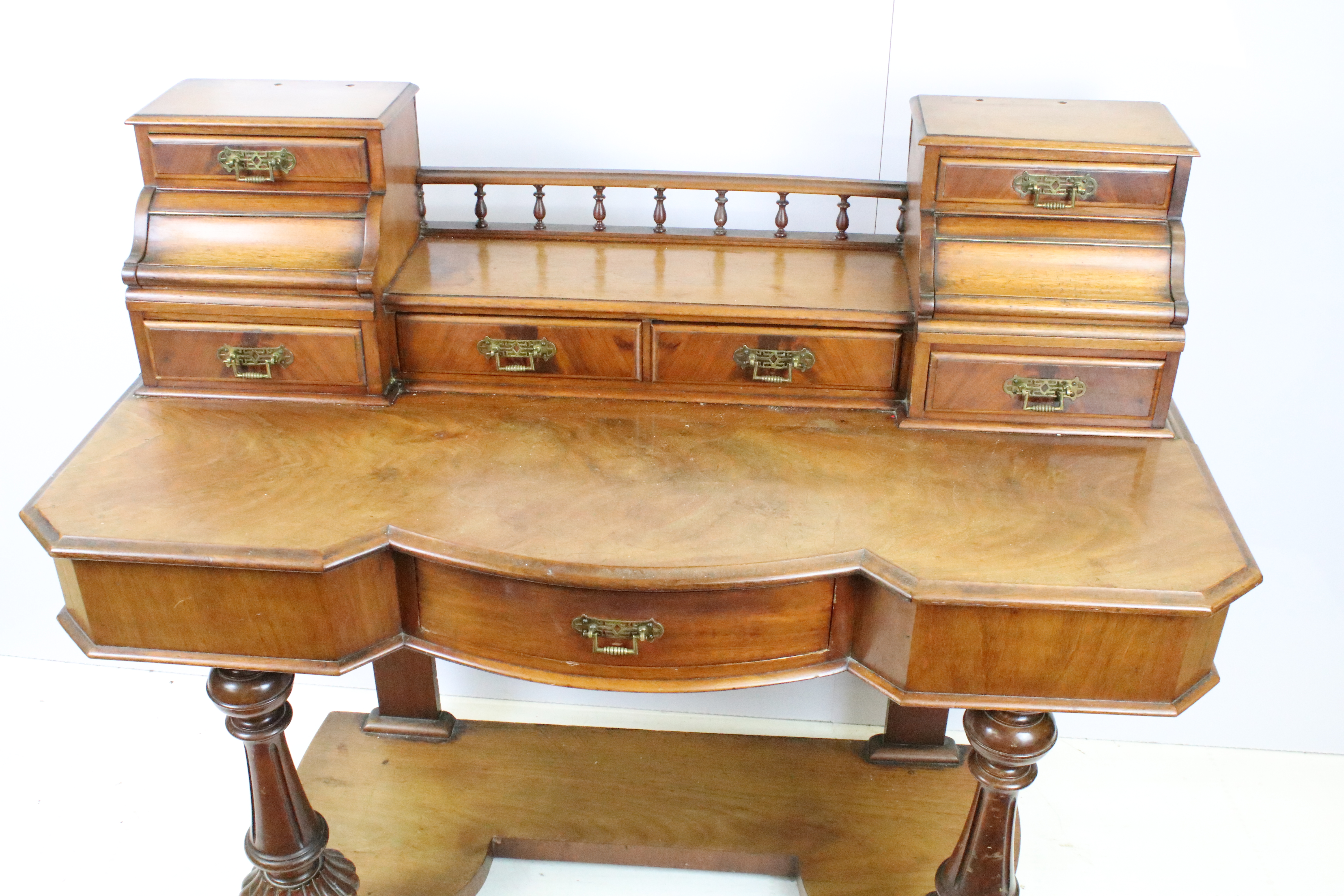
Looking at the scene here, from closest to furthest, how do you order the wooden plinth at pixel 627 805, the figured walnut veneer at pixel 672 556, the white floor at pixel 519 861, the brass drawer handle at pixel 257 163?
the figured walnut veneer at pixel 672 556
the brass drawer handle at pixel 257 163
the wooden plinth at pixel 627 805
the white floor at pixel 519 861

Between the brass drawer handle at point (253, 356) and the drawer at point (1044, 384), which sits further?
the brass drawer handle at point (253, 356)

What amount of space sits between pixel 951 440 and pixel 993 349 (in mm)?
181

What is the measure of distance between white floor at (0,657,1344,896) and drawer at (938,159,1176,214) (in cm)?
157

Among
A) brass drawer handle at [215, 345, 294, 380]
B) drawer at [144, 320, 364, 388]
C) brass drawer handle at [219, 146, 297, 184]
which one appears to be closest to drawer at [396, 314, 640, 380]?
drawer at [144, 320, 364, 388]

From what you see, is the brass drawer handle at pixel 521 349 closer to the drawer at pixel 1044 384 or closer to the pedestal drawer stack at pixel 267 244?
the pedestal drawer stack at pixel 267 244

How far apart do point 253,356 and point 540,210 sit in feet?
2.17

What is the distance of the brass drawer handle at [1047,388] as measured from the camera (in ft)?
7.08

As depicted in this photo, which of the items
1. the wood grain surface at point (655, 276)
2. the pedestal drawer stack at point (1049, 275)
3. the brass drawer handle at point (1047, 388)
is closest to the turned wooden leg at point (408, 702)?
the wood grain surface at point (655, 276)

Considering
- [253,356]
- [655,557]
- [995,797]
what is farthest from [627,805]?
[253,356]

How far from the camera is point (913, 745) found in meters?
2.89

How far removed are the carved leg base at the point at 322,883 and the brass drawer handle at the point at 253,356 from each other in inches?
39.4

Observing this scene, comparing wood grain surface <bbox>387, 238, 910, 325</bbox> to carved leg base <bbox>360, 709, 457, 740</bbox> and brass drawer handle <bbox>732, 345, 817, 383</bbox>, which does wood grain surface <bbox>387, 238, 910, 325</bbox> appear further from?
carved leg base <bbox>360, 709, 457, 740</bbox>

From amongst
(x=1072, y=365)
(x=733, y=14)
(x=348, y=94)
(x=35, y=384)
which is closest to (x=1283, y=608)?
(x=1072, y=365)

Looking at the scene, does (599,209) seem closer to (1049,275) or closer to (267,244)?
(267,244)
